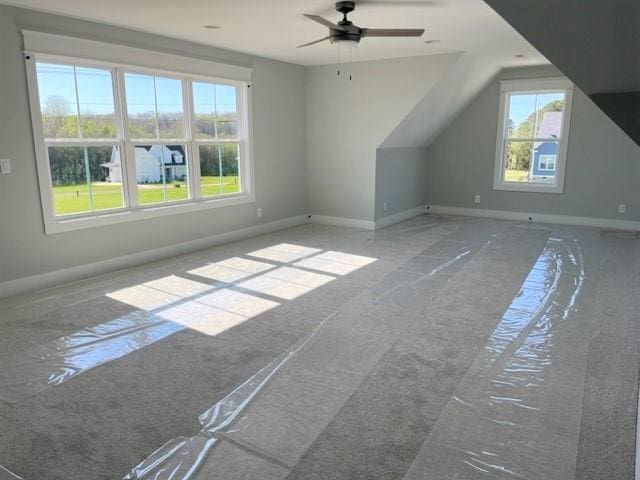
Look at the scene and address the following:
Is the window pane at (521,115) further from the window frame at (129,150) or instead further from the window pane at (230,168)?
the window pane at (230,168)

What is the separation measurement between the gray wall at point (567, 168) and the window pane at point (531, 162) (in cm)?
25

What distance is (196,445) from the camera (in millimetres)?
1984

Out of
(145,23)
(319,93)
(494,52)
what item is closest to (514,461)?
(145,23)

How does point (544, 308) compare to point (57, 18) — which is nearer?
point (544, 308)

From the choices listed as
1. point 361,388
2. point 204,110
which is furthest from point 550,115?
point 361,388

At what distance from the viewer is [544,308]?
3574 millimetres

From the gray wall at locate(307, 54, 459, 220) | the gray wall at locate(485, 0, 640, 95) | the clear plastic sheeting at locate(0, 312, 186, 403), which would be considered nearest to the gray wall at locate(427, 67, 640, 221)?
the gray wall at locate(307, 54, 459, 220)

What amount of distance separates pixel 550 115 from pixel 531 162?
0.78 m

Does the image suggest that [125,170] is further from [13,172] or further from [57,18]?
[57,18]

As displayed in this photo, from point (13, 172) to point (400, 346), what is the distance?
3.53 meters

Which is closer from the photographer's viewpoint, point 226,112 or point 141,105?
point 141,105

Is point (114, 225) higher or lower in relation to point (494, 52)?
lower

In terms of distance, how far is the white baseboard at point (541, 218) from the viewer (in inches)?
262

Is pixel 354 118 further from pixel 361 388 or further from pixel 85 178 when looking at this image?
pixel 361 388
